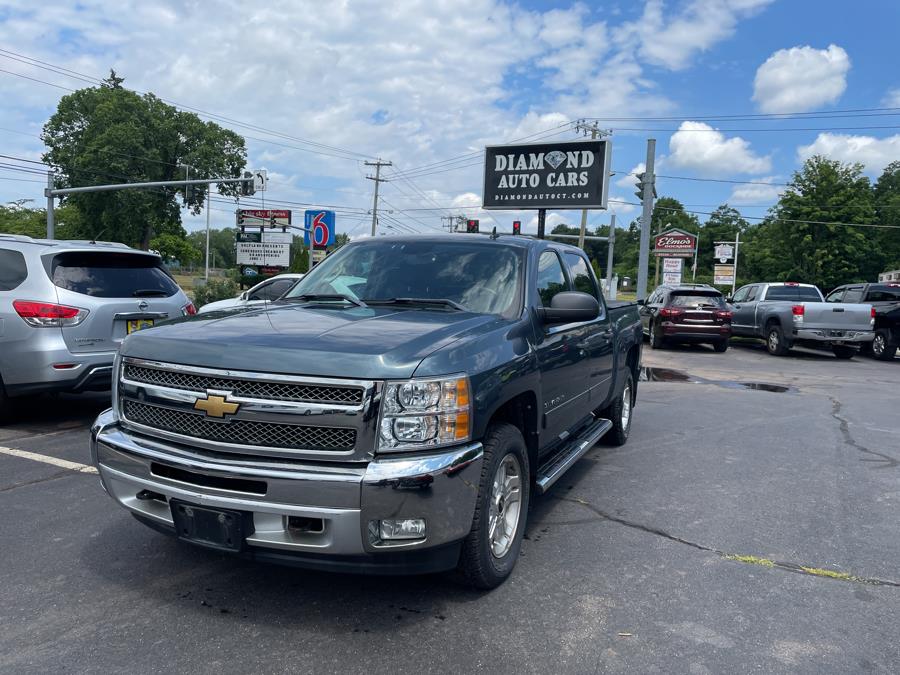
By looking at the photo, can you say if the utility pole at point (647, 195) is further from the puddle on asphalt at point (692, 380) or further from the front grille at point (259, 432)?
the front grille at point (259, 432)

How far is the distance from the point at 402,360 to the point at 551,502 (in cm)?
257

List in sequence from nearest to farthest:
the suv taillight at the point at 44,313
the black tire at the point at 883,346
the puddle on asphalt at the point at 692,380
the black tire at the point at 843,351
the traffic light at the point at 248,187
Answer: the suv taillight at the point at 44,313
the puddle on asphalt at the point at 692,380
the black tire at the point at 883,346
the black tire at the point at 843,351
the traffic light at the point at 248,187

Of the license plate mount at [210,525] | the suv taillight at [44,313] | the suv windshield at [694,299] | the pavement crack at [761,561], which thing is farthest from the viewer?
the suv windshield at [694,299]

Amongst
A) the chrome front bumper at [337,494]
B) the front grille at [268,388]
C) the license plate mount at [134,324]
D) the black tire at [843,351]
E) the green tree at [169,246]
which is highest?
the green tree at [169,246]

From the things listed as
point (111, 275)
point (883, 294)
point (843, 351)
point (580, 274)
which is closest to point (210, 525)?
point (580, 274)

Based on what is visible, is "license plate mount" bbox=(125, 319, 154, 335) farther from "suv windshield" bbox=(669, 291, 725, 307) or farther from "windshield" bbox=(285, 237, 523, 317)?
"suv windshield" bbox=(669, 291, 725, 307)

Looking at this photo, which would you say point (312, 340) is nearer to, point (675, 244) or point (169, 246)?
point (675, 244)

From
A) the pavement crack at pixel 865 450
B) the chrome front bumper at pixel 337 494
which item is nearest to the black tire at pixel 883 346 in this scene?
the pavement crack at pixel 865 450

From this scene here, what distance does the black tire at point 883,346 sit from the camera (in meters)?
17.2

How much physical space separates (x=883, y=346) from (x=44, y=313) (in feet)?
60.3

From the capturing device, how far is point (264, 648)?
289cm

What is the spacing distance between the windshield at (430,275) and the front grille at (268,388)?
4.50ft

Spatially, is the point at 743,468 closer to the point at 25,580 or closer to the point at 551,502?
the point at 551,502

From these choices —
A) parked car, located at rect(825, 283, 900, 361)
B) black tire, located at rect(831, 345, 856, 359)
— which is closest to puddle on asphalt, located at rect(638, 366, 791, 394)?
parked car, located at rect(825, 283, 900, 361)
